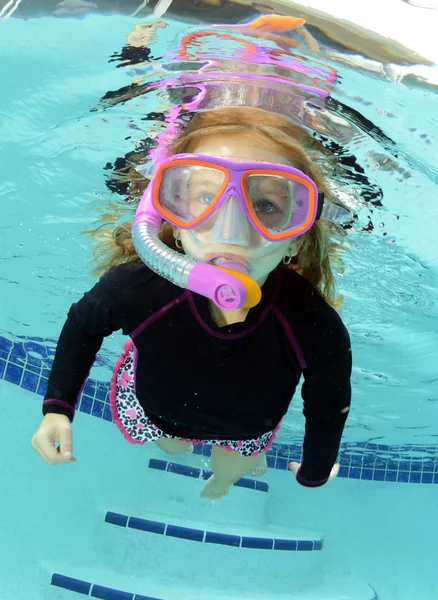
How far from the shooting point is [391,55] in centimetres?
267

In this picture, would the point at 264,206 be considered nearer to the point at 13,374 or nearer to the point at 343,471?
the point at 13,374

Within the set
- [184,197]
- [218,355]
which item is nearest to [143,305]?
[218,355]

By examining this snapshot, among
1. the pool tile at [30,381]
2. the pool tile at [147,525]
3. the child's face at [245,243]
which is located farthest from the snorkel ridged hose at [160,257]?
the pool tile at [30,381]

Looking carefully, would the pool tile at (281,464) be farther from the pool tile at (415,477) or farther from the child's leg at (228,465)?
the child's leg at (228,465)

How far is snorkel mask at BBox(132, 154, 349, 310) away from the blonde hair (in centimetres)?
41

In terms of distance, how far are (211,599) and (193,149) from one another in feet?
15.0

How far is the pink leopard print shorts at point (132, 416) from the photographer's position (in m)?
4.06

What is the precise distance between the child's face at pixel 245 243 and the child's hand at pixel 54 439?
1.20 metres

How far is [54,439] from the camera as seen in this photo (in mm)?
3148

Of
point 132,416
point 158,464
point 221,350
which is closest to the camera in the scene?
point 221,350

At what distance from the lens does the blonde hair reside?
3002mm

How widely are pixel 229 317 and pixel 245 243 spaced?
0.72 meters

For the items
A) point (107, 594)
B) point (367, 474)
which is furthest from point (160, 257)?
point (367, 474)

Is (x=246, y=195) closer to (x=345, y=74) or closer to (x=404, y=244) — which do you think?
(x=345, y=74)
